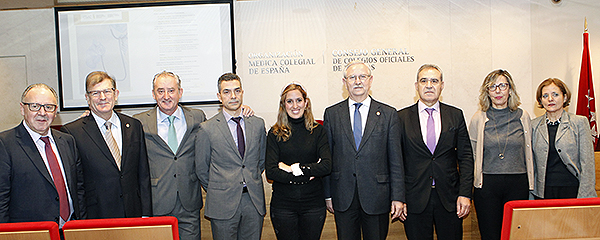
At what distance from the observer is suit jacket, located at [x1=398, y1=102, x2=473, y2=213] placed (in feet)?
9.52

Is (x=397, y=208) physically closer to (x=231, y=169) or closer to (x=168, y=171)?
(x=231, y=169)

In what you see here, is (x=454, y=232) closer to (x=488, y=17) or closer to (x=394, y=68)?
(x=394, y=68)

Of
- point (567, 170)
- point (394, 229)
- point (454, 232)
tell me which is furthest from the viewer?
point (394, 229)

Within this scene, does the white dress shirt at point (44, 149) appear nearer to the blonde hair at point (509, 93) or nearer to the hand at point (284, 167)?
the hand at point (284, 167)

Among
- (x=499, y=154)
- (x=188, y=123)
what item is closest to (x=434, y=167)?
(x=499, y=154)

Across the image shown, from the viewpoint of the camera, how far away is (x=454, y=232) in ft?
9.56

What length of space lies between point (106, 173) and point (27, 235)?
1.25m

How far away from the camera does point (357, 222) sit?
9.59 feet

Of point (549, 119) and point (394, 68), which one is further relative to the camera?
point (394, 68)

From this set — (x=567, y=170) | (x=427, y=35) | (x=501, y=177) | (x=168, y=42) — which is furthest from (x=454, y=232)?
(x=168, y=42)

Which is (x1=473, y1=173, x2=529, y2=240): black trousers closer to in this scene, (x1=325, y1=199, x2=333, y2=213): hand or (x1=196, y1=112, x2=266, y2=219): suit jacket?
(x1=325, y1=199, x2=333, y2=213): hand

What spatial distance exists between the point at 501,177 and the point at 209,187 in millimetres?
2352

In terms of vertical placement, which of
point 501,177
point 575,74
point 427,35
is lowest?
point 501,177

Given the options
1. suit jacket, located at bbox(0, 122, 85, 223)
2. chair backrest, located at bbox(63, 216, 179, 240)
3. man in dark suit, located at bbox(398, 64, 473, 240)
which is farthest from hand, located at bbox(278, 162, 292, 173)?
suit jacket, located at bbox(0, 122, 85, 223)
